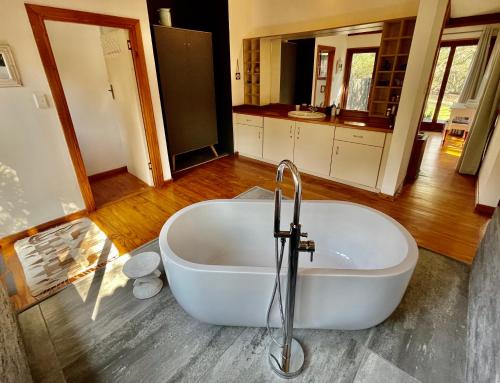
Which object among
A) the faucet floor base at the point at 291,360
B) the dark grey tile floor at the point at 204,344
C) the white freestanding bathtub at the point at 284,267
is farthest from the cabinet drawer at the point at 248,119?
the faucet floor base at the point at 291,360

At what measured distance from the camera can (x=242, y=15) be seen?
155 inches

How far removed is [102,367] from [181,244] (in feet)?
2.52

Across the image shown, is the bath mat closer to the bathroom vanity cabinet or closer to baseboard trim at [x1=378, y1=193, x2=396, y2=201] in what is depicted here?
the bathroom vanity cabinet

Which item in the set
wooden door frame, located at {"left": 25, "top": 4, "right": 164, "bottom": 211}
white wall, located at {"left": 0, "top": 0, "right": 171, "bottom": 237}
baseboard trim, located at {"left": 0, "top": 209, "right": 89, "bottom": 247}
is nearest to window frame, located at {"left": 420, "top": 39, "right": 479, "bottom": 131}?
wooden door frame, located at {"left": 25, "top": 4, "right": 164, "bottom": 211}

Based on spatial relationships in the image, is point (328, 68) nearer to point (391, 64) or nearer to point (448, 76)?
point (391, 64)

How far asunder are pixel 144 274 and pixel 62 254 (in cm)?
102

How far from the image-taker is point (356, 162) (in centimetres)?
317

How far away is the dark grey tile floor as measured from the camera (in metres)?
1.32

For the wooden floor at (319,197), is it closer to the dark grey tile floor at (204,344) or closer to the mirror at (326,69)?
the dark grey tile floor at (204,344)

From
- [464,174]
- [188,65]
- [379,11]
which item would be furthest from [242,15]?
[464,174]

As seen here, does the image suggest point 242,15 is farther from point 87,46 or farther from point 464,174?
point 464,174

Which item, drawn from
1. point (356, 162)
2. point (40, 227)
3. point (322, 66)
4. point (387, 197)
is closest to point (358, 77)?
point (322, 66)

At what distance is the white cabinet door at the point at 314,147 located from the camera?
334cm

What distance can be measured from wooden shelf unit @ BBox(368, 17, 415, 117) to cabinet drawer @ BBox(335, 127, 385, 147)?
0.48m
